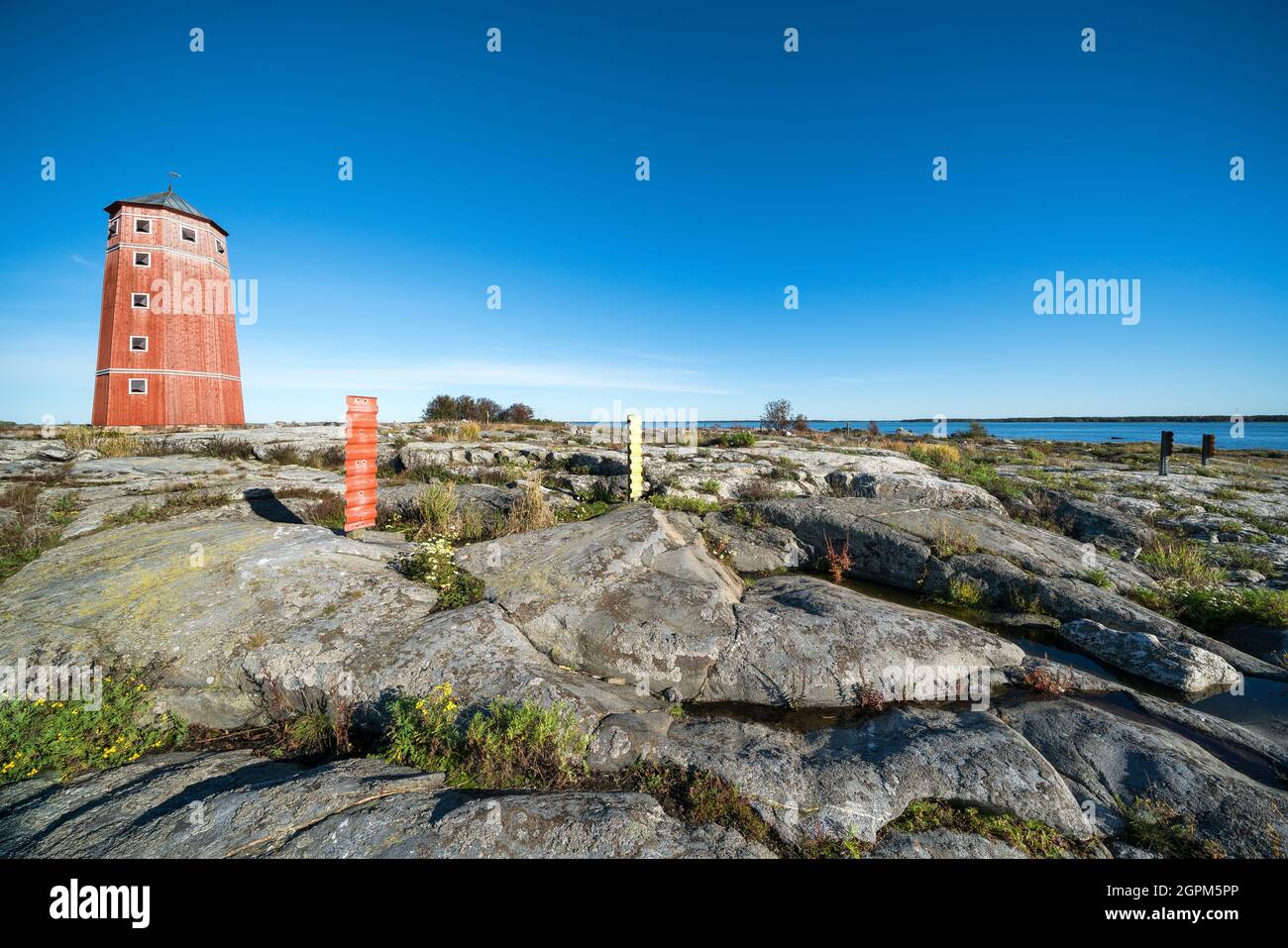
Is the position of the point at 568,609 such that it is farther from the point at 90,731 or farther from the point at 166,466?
the point at 166,466

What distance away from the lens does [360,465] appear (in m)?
8.99

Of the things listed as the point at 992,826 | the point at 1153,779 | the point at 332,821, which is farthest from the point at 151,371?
the point at 1153,779

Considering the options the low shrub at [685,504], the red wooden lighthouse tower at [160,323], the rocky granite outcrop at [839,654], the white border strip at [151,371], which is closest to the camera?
the rocky granite outcrop at [839,654]

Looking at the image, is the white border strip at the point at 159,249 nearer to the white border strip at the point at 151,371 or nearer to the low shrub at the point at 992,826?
the white border strip at the point at 151,371

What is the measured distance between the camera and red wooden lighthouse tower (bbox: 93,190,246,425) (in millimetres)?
25000

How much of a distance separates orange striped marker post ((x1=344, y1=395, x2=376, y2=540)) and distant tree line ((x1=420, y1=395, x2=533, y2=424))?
31.1 meters

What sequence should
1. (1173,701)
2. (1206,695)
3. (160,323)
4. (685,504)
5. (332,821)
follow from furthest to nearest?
(160,323)
(685,504)
(1206,695)
(1173,701)
(332,821)

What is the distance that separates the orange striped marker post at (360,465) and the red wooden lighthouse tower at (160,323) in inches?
1095

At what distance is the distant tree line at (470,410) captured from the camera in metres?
39.6

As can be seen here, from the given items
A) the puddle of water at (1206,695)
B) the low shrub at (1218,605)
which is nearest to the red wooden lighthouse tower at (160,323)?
the puddle of water at (1206,695)

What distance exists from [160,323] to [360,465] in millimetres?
29242

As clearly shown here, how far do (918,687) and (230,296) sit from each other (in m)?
41.4

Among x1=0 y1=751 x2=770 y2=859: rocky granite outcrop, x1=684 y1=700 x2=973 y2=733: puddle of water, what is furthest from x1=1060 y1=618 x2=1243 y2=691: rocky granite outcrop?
x1=0 y1=751 x2=770 y2=859: rocky granite outcrop

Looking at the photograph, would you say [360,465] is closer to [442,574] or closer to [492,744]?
[442,574]
